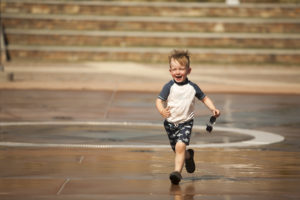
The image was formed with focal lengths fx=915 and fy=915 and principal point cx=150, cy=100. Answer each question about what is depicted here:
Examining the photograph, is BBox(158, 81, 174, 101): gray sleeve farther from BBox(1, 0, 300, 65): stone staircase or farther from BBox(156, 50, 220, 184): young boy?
BBox(1, 0, 300, 65): stone staircase

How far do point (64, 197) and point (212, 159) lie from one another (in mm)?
2982

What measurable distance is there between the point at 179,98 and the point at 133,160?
137 centimetres

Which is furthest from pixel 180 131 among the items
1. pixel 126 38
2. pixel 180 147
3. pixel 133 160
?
pixel 126 38

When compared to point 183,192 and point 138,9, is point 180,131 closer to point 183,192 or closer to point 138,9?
point 183,192

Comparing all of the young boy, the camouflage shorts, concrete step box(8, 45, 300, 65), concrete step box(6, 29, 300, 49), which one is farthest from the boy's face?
concrete step box(6, 29, 300, 49)

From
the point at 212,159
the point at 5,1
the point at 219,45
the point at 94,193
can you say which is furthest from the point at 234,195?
the point at 5,1

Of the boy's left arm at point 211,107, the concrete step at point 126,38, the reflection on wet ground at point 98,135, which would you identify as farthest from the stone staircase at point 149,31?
the boy's left arm at point 211,107

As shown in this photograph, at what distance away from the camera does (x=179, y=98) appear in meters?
8.55

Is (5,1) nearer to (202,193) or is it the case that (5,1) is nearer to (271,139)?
(271,139)

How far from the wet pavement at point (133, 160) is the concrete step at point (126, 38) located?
15450mm

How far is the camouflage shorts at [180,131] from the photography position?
27.7ft

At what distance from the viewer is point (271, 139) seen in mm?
12102

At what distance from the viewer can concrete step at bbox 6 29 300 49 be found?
1281 inches

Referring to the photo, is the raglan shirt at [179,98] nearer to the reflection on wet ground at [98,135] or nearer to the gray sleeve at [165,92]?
the gray sleeve at [165,92]
